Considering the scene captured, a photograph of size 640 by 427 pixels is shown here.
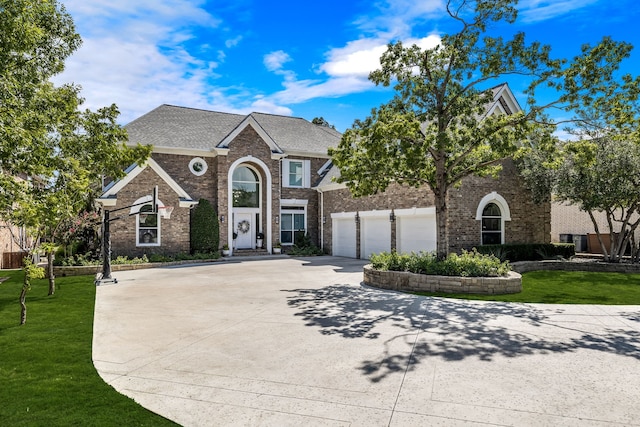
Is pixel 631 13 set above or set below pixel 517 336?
above

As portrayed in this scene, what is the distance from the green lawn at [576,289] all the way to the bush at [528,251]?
160 centimetres

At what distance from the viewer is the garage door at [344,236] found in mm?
22984

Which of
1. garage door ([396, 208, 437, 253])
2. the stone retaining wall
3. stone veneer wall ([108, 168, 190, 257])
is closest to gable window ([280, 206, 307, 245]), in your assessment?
stone veneer wall ([108, 168, 190, 257])

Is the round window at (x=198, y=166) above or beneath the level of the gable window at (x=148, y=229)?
above

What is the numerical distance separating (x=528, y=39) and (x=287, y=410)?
452 inches

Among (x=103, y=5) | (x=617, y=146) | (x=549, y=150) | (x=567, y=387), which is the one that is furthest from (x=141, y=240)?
(x=617, y=146)

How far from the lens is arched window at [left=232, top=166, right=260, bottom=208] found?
2464cm

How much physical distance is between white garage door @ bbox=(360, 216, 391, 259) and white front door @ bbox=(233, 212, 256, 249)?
6887 mm

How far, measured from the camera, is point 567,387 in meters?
4.86

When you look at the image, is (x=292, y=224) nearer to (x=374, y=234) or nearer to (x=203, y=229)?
(x=203, y=229)

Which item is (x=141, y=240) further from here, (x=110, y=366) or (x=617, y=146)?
(x=617, y=146)

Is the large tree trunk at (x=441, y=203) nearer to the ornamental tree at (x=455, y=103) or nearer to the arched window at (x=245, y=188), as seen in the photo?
the ornamental tree at (x=455, y=103)

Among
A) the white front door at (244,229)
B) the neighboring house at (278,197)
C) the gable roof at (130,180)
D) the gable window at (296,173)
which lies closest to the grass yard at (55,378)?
the neighboring house at (278,197)

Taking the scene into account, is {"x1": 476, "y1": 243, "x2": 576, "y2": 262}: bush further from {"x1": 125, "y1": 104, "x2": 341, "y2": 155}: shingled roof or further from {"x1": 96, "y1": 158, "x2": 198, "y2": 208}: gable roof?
{"x1": 96, "y1": 158, "x2": 198, "y2": 208}: gable roof
